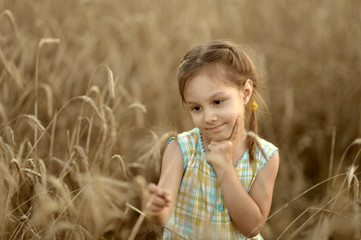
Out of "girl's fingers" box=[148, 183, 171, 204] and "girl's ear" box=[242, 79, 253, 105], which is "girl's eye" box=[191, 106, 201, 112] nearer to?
"girl's ear" box=[242, 79, 253, 105]

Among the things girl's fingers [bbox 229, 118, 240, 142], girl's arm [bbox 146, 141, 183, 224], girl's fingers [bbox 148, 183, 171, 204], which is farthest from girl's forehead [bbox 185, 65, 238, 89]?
girl's fingers [bbox 148, 183, 171, 204]

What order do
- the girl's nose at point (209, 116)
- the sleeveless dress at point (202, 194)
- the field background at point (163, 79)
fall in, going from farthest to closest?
the field background at point (163, 79), the sleeveless dress at point (202, 194), the girl's nose at point (209, 116)

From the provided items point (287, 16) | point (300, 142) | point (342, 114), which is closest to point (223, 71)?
point (300, 142)

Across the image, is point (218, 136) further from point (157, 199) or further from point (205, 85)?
point (157, 199)

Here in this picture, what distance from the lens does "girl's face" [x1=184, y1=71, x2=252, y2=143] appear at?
4.14 feet

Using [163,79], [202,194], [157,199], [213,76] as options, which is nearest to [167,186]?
[202,194]

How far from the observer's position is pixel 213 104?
50.6 inches

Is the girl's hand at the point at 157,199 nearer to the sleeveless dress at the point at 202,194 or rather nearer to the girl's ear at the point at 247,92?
the sleeveless dress at the point at 202,194

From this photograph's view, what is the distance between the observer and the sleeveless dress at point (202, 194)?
136cm

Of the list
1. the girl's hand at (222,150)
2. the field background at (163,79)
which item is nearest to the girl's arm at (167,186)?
the girl's hand at (222,150)

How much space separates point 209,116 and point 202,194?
0.94ft

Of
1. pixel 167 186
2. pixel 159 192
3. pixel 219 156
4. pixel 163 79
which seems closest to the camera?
pixel 159 192

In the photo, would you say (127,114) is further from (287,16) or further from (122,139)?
(287,16)

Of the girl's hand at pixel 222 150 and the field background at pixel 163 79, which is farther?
the field background at pixel 163 79
